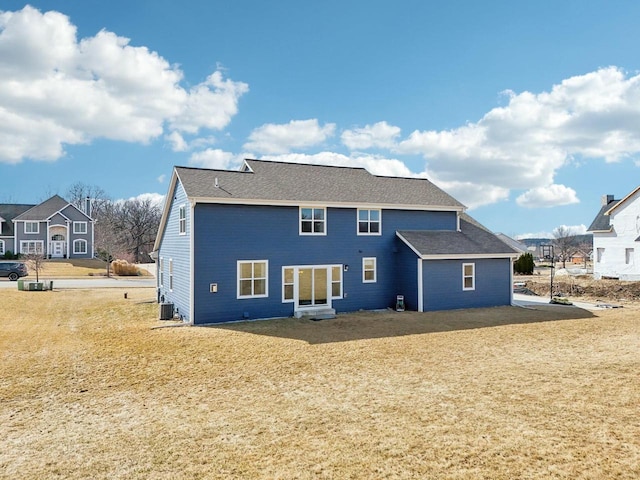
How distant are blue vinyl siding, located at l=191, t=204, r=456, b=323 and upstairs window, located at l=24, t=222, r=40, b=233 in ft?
148

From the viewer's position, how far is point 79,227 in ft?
173

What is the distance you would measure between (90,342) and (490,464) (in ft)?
42.4

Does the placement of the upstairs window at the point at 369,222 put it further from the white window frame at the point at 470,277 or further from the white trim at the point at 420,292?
the white window frame at the point at 470,277

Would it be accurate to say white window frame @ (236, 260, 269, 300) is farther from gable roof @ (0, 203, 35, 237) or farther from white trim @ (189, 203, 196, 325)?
gable roof @ (0, 203, 35, 237)

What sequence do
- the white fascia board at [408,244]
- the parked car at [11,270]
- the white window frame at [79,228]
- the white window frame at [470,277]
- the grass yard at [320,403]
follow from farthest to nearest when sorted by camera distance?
1. the white window frame at [79,228]
2. the parked car at [11,270]
3. the white window frame at [470,277]
4. the white fascia board at [408,244]
5. the grass yard at [320,403]

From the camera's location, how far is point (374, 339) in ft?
46.7

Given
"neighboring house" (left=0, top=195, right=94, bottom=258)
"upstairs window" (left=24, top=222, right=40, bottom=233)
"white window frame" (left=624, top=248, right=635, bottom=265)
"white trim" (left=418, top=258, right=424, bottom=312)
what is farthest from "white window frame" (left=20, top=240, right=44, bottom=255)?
"white window frame" (left=624, top=248, right=635, bottom=265)

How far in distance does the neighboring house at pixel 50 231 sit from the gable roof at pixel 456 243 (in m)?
46.7

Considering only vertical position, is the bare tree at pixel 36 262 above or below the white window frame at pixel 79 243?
below

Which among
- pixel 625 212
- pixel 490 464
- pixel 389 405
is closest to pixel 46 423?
pixel 389 405

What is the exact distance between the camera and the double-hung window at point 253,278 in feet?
58.3

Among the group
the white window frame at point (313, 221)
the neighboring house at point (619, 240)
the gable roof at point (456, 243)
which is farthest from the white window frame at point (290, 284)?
the neighboring house at point (619, 240)

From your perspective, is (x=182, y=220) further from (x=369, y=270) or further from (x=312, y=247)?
(x=369, y=270)

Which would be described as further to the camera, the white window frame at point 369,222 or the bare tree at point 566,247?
the bare tree at point 566,247
